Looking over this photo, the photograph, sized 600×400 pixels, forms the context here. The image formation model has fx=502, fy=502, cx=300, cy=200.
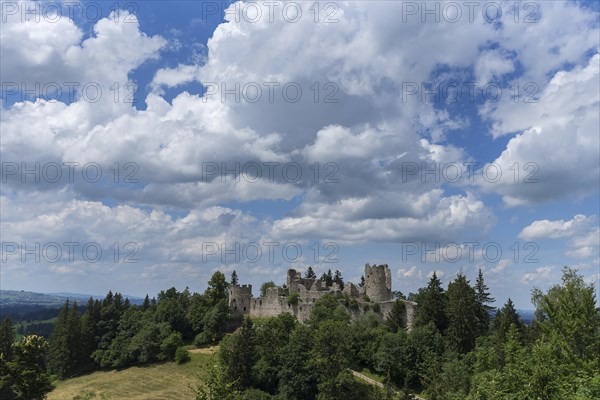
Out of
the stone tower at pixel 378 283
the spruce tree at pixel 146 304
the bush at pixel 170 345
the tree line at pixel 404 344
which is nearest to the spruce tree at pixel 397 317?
the tree line at pixel 404 344

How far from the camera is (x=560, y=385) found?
2806 centimetres

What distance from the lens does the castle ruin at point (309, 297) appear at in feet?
252

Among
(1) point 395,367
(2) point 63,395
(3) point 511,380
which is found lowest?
(2) point 63,395

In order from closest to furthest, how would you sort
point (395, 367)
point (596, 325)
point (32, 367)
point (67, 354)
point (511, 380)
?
point (511, 380)
point (596, 325)
point (32, 367)
point (395, 367)
point (67, 354)

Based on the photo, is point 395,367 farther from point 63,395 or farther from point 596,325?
point 63,395

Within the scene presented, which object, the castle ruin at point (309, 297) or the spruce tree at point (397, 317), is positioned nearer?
the spruce tree at point (397, 317)

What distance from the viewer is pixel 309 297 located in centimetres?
8300

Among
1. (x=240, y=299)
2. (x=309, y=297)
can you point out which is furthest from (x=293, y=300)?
(x=240, y=299)

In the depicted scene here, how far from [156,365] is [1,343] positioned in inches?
920

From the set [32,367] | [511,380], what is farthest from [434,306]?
[32,367]

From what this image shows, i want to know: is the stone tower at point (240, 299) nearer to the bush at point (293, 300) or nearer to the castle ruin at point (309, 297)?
the castle ruin at point (309, 297)

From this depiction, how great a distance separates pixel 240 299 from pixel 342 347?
32.7 metres

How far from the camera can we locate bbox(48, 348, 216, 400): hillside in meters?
65.0

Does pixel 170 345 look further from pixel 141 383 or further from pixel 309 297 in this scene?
pixel 309 297
